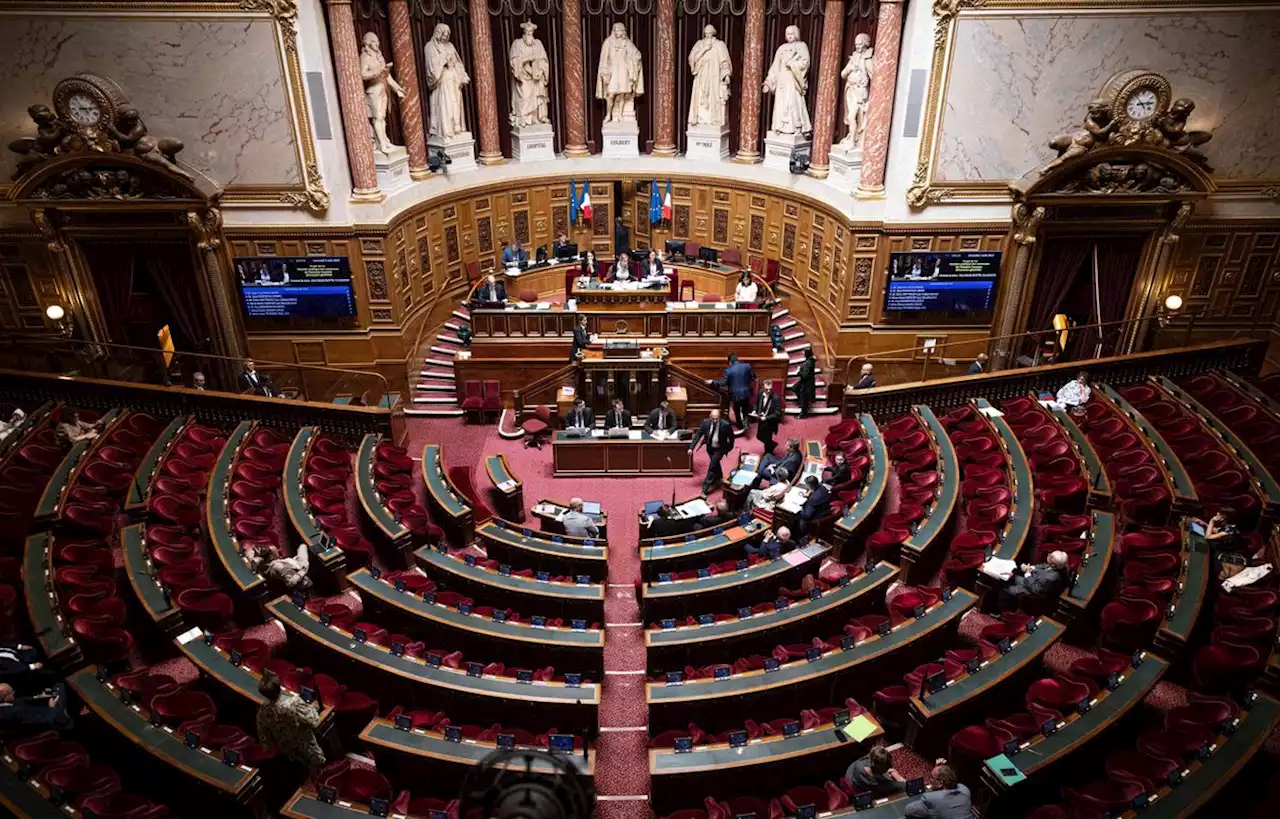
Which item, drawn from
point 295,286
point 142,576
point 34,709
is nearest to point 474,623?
point 142,576

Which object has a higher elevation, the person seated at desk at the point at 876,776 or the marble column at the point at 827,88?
the marble column at the point at 827,88

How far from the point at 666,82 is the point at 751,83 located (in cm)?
202

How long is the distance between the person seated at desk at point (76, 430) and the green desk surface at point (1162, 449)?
15.2 metres

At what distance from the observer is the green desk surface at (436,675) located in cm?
860

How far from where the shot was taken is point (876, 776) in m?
7.44

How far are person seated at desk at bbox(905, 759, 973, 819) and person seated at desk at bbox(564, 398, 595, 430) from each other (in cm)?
877

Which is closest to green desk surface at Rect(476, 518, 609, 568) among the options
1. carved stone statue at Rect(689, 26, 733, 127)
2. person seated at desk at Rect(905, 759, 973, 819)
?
person seated at desk at Rect(905, 759, 973, 819)

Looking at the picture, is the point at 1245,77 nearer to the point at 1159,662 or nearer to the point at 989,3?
the point at 989,3

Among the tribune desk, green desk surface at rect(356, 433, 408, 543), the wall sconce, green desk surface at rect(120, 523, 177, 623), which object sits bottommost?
the tribune desk

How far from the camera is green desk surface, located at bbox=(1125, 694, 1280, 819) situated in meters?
6.84

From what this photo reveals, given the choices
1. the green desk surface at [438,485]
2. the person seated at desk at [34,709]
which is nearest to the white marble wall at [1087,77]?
the green desk surface at [438,485]

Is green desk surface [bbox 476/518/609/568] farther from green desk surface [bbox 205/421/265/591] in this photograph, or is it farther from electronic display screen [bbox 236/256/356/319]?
electronic display screen [bbox 236/256/356/319]

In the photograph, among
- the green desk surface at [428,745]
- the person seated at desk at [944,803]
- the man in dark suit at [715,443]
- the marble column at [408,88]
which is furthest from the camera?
the marble column at [408,88]

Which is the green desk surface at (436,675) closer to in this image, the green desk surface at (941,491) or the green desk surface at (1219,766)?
the green desk surface at (941,491)
